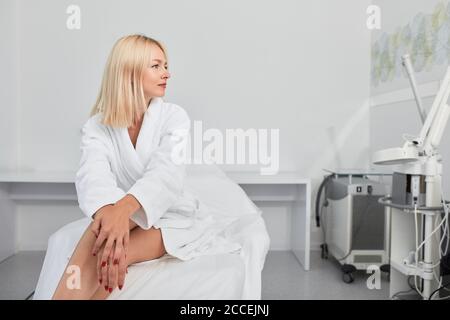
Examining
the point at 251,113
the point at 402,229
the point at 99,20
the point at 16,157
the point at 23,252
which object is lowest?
the point at 23,252

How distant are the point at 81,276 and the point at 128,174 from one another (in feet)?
1.16

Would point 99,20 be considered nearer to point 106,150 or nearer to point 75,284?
point 106,150

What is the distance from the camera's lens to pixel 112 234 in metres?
0.74

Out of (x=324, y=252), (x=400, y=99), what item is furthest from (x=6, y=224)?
(x=400, y=99)

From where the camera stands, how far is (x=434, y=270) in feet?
4.15

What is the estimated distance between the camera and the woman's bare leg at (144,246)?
84 cm

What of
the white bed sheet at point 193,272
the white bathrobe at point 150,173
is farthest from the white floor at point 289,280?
the white bathrobe at point 150,173

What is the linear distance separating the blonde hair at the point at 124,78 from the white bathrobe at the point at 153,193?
0.16 ft

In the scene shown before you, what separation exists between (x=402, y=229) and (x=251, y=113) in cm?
115

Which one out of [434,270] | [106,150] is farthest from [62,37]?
[434,270]

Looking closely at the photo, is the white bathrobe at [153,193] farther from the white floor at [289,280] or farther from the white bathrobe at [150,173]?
the white floor at [289,280]

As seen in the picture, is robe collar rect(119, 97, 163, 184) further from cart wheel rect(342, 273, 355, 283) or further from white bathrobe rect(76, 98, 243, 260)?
cart wheel rect(342, 273, 355, 283)

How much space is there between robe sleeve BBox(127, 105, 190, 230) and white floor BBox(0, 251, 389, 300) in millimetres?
861

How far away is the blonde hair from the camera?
3.17 feet
